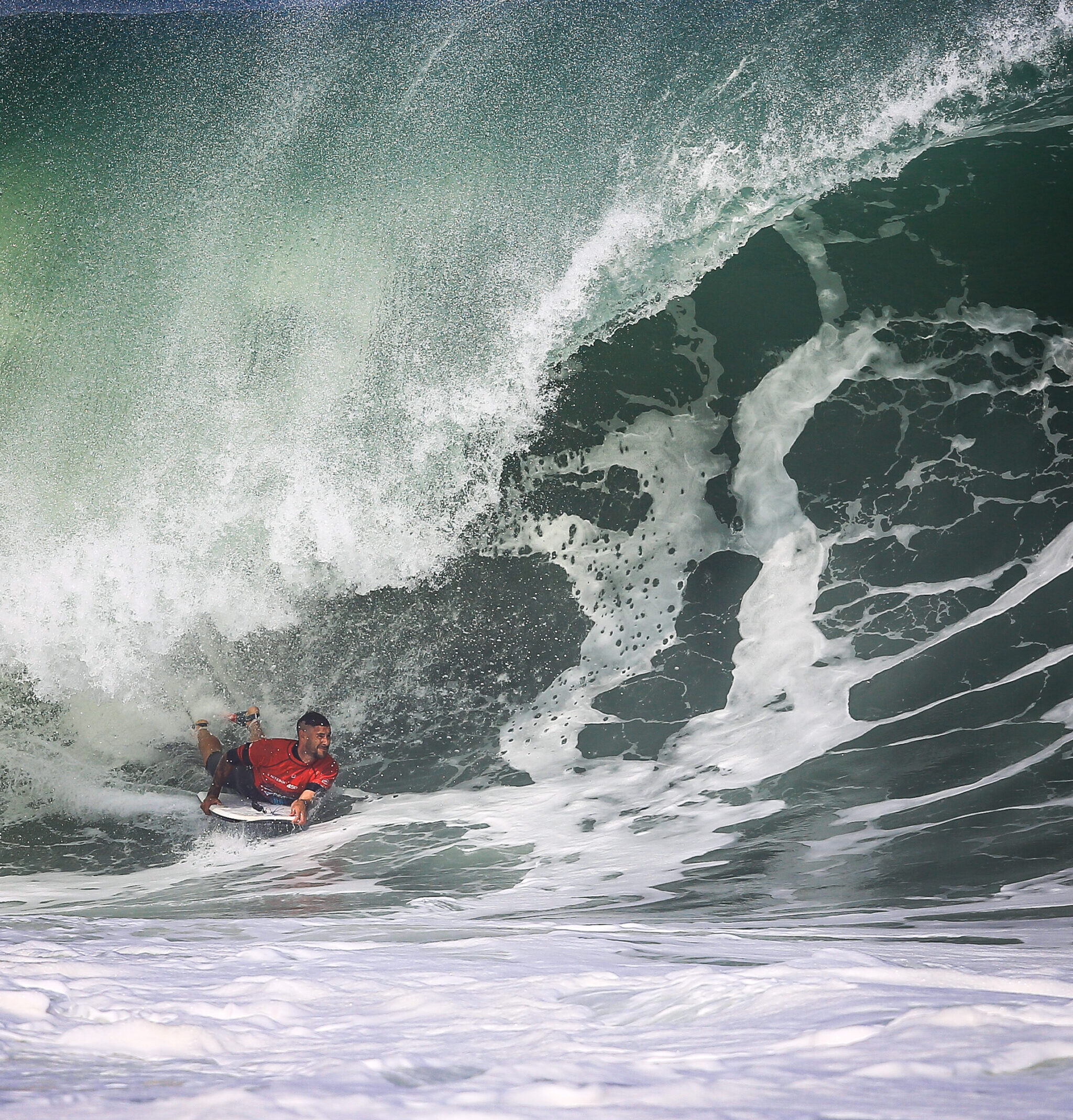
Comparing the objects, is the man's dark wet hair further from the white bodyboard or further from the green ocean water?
the green ocean water

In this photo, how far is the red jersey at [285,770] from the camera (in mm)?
5246

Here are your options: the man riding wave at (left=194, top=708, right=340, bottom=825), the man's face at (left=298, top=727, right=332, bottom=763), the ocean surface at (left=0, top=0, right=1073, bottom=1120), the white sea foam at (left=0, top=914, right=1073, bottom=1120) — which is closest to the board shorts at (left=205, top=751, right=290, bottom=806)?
the man riding wave at (left=194, top=708, right=340, bottom=825)

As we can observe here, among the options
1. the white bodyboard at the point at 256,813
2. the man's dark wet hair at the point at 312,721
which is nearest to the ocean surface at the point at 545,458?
the white bodyboard at the point at 256,813

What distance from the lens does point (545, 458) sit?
6.26 metres

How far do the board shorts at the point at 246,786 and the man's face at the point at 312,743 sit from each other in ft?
1.16

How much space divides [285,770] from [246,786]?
314mm

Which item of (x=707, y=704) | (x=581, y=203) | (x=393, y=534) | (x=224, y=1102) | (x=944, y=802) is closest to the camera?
(x=224, y=1102)

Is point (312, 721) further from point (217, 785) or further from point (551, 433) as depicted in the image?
point (551, 433)

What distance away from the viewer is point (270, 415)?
645cm

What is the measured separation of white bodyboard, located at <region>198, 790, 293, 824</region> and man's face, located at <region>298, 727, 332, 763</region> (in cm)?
37

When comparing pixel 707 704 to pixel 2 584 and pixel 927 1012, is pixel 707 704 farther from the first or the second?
pixel 2 584

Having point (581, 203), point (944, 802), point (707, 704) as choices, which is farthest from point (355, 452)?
point (944, 802)

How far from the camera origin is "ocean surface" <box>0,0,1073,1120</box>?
507 centimetres

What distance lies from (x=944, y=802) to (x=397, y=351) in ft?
16.0
